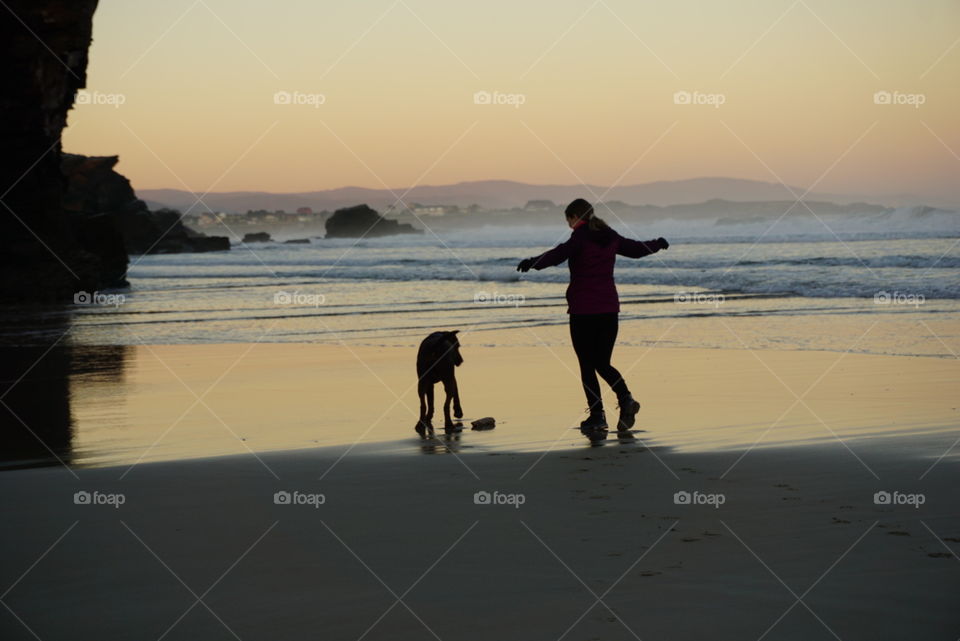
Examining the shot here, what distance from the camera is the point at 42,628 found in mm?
4398

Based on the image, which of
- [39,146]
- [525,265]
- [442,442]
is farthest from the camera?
[39,146]

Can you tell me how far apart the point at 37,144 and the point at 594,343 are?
93.5 ft

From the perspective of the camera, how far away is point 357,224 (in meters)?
121

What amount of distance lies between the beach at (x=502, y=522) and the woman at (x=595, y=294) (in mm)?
482

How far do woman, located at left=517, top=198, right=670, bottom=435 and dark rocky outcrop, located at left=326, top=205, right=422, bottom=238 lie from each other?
108 metres

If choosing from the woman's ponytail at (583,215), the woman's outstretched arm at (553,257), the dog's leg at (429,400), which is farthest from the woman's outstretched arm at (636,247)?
the dog's leg at (429,400)

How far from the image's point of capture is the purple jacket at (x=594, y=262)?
9203 millimetres

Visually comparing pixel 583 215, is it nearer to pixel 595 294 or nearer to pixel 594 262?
pixel 594 262

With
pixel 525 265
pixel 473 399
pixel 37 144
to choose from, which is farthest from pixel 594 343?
pixel 37 144

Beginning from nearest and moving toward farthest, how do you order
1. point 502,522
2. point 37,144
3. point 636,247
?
1. point 502,522
2. point 636,247
3. point 37,144

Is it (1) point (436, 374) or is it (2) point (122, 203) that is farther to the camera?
(2) point (122, 203)

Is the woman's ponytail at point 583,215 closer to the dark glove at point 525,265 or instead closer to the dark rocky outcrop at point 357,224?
the dark glove at point 525,265

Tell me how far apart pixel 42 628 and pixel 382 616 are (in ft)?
4.54

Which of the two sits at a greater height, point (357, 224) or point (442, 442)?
point (357, 224)
